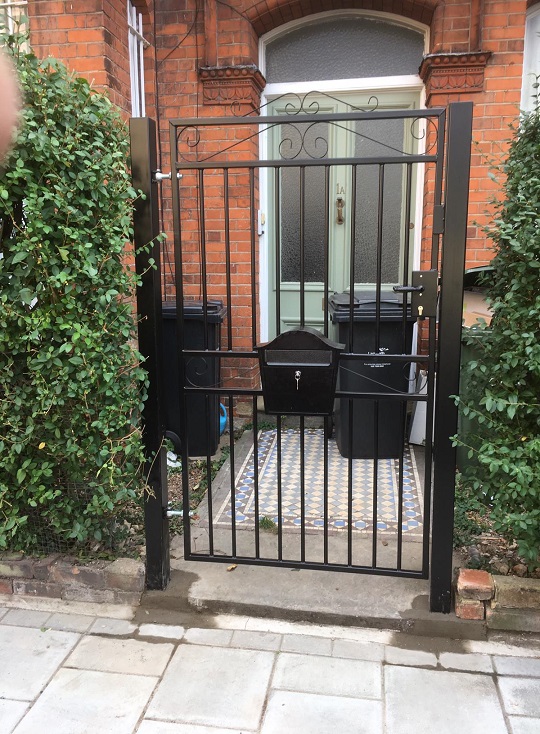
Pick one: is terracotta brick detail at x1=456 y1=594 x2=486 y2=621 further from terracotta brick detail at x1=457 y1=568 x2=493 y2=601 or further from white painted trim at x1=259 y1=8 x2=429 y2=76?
white painted trim at x1=259 y1=8 x2=429 y2=76

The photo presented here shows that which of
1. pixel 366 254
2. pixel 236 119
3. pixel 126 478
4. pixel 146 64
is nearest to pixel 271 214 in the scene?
pixel 366 254

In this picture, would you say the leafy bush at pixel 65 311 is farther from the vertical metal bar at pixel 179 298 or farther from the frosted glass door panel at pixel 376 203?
the frosted glass door panel at pixel 376 203

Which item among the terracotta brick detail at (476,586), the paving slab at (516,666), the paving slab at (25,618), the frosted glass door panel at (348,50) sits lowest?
the paving slab at (25,618)

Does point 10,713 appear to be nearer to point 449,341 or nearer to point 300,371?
point 300,371

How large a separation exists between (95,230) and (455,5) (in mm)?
3487

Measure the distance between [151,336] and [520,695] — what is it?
2072mm

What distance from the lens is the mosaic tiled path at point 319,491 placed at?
11.4ft

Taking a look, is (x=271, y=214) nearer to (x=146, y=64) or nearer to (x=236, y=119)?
(x=146, y=64)

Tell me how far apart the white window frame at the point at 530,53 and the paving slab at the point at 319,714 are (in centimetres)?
424

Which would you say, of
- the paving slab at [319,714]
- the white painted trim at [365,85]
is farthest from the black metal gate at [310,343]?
Result: the paving slab at [319,714]

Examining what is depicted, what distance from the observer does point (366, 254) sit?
510cm

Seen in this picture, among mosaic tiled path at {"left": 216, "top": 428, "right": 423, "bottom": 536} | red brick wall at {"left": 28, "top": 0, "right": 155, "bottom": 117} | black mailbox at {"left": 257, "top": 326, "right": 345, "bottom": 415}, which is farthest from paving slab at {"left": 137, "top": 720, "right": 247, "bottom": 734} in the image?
red brick wall at {"left": 28, "top": 0, "right": 155, "bottom": 117}

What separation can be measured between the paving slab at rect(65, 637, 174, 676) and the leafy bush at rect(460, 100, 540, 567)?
151cm

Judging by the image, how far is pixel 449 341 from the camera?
8.22 ft
